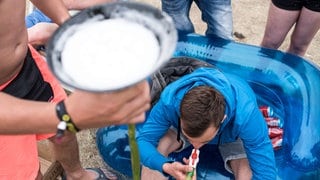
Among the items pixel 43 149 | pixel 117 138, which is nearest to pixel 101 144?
pixel 117 138

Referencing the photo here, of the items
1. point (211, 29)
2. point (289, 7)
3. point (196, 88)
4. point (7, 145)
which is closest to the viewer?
point (7, 145)

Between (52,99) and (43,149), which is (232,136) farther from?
(43,149)

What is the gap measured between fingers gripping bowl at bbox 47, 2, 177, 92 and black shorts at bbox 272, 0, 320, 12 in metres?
1.43

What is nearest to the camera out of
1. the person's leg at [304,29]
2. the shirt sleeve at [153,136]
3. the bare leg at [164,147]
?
the shirt sleeve at [153,136]

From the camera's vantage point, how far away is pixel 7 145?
1574 millimetres

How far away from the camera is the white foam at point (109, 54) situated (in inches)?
34.6

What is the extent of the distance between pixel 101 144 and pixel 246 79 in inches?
33.1

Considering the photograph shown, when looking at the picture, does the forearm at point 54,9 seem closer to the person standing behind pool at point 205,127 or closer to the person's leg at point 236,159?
the person standing behind pool at point 205,127

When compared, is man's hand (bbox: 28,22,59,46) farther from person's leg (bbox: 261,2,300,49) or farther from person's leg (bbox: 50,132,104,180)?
person's leg (bbox: 261,2,300,49)

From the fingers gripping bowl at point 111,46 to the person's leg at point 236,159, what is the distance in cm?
126

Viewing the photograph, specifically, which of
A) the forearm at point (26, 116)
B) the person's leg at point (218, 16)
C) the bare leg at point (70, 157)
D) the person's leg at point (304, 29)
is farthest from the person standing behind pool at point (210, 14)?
the forearm at point (26, 116)

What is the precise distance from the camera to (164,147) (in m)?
2.17

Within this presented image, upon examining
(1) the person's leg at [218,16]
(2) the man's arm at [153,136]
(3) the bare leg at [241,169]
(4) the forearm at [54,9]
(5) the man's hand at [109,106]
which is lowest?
(3) the bare leg at [241,169]

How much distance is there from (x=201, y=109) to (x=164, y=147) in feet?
1.71
